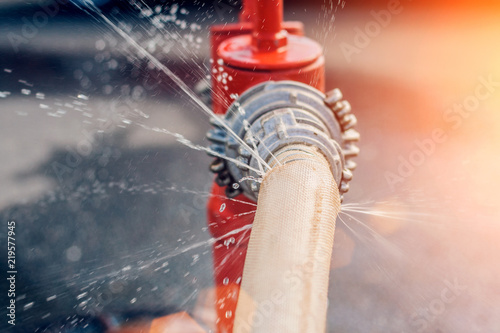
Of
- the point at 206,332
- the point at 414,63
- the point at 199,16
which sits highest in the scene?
the point at 199,16

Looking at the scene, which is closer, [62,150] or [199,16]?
[62,150]

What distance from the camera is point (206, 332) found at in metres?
1.08

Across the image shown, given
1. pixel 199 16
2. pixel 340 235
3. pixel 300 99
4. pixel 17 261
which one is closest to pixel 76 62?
pixel 199 16

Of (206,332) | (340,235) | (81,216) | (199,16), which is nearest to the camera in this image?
(206,332)

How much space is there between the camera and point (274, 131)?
60cm

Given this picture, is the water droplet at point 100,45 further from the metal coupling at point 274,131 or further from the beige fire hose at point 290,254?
the beige fire hose at point 290,254

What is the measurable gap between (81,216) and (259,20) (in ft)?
3.39

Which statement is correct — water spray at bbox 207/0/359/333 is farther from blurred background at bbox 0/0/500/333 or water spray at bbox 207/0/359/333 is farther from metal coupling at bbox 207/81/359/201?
blurred background at bbox 0/0/500/333

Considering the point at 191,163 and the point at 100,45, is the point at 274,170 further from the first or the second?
the point at 100,45

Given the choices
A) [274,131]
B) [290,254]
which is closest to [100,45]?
[274,131]

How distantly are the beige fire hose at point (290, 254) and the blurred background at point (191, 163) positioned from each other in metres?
0.48

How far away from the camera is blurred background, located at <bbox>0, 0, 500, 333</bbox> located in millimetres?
1169

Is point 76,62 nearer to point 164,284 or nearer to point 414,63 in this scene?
point 164,284

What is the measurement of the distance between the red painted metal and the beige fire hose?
0.92ft
